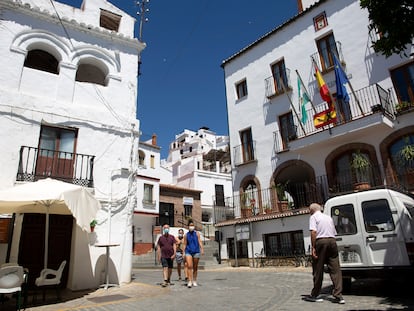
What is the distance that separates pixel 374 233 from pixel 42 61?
11152mm

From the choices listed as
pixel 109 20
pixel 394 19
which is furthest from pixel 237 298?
pixel 109 20

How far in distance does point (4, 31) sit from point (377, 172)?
562 inches

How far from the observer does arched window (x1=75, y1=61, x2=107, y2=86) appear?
1177 cm

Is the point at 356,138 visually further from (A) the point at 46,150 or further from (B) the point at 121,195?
(A) the point at 46,150

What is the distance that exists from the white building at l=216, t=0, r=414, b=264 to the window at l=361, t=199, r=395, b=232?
21.1 ft

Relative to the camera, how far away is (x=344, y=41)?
15203 mm

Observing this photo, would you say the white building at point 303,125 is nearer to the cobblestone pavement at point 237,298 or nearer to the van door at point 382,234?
the cobblestone pavement at point 237,298

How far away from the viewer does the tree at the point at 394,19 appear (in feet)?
14.8

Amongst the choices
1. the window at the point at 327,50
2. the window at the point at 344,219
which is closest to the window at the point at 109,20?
the window at the point at 327,50

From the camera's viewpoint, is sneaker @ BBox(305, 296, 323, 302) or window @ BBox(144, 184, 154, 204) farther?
window @ BBox(144, 184, 154, 204)

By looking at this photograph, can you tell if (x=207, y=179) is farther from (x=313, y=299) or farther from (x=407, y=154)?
(x=313, y=299)

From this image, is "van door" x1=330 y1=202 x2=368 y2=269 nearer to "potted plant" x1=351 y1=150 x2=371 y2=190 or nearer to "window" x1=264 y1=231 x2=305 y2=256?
"potted plant" x1=351 y1=150 x2=371 y2=190

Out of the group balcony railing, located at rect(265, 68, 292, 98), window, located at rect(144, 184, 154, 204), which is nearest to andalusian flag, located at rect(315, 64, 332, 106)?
balcony railing, located at rect(265, 68, 292, 98)

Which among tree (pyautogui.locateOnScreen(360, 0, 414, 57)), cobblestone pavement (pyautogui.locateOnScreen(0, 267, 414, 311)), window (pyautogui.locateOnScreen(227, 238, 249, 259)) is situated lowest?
cobblestone pavement (pyautogui.locateOnScreen(0, 267, 414, 311))
